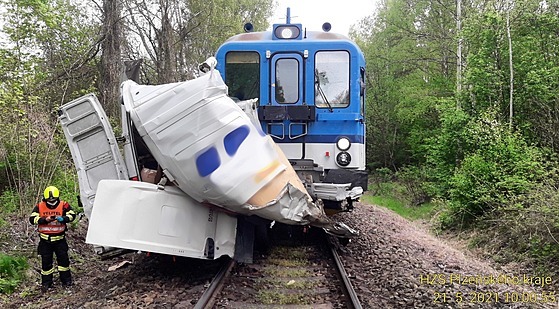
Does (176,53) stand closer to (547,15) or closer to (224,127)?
(547,15)

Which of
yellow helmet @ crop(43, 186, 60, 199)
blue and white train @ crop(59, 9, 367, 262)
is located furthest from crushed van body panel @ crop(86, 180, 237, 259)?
yellow helmet @ crop(43, 186, 60, 199)

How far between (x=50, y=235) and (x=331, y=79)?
4.55 meters

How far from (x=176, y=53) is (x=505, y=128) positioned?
1443 cm

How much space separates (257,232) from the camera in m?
6.85

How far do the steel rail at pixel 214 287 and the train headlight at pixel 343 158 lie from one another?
7.47 ft

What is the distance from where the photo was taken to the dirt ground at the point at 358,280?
16.5 ft

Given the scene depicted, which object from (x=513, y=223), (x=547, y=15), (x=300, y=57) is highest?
(x=547, y=15)

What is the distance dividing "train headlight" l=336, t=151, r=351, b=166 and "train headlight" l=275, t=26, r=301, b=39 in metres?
2.03

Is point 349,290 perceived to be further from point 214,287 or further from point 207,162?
point 207,162

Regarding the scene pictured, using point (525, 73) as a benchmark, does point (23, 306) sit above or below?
below

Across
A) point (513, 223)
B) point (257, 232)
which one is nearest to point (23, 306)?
point (257, 232)

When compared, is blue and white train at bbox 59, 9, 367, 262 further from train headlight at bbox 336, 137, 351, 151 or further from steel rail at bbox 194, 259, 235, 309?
steel rail at bbox 194, 259, 235, 309

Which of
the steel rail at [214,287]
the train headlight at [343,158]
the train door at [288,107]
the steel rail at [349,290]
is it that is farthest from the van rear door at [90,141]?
the train headlight at [343,158]

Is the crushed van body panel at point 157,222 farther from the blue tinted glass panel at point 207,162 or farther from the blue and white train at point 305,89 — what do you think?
the blue and white train at point 305,89
